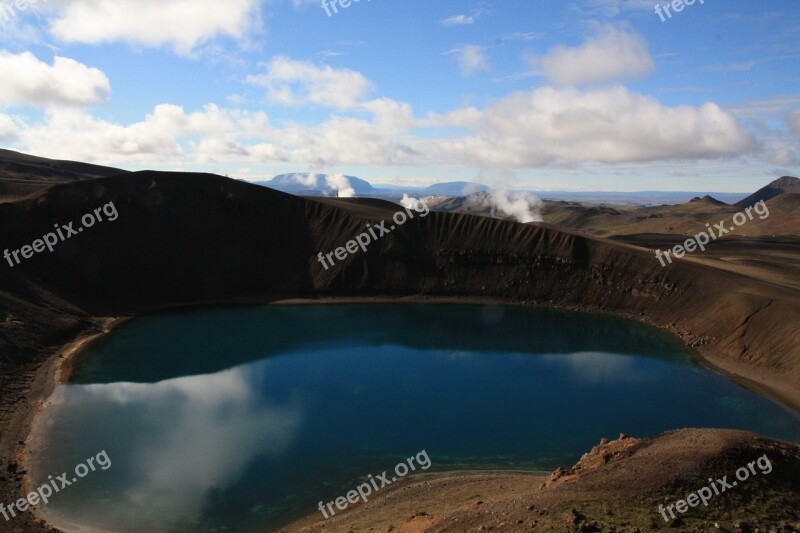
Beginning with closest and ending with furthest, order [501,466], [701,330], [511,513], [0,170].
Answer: [511,513] → [501,466] → [701,330] → [0,170]

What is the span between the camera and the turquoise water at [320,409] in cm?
2495

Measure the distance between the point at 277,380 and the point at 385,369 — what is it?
→ 889 centimetres

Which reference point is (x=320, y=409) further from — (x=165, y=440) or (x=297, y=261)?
(x=297, y=261)

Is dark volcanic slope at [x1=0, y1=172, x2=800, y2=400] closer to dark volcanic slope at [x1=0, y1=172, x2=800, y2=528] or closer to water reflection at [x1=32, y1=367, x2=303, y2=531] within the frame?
dark volcanic slope at [x1=0, y1=172, x2=800, y2=528]

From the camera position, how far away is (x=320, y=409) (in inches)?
A: 1359

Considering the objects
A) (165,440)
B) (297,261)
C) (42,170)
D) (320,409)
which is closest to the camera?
(165,440)

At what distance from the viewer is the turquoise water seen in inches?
982

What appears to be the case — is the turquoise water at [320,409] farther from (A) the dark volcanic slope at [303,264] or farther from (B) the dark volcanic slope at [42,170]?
(B) the dark volcanic slope at [42,170]

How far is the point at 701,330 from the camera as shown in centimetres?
5722

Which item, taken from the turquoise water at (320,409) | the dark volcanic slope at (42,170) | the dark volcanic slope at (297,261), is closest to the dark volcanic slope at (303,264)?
the dark volcanic slope at (297,261)

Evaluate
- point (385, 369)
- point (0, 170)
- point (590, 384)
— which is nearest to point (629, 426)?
point (590, 384)

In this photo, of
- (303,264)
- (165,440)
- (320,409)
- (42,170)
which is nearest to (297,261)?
(303,264)

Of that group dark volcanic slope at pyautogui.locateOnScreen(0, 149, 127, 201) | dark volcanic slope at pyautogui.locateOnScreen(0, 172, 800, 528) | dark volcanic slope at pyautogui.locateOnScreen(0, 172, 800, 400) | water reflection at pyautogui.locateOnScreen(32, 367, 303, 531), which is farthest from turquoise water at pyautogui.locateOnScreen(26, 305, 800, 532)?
dark volcanic slope at pyautogui.locateOnScreen(0, 149, 127, 201)

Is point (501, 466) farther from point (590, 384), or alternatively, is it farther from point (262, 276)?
point (262, 276)
